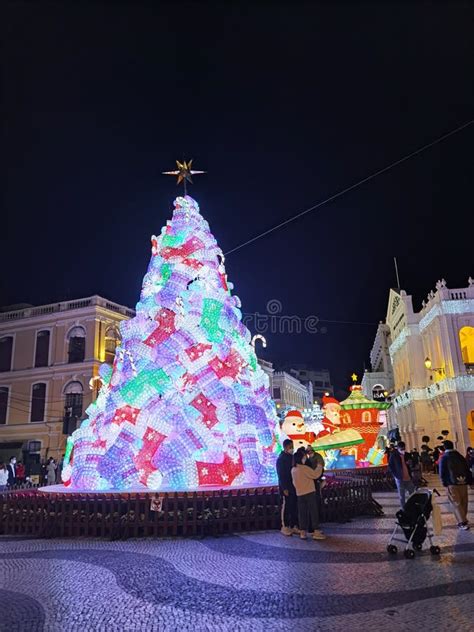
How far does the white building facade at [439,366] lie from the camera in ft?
85.1

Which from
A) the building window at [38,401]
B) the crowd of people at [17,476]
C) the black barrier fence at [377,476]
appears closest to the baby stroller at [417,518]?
the black barrier fence at [377,476]

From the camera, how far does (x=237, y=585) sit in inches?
220

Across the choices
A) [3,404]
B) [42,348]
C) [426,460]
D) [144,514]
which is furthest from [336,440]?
[3,404]

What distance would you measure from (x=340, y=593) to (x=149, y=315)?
803 centimetres

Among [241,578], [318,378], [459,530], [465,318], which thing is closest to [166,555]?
[241,578]

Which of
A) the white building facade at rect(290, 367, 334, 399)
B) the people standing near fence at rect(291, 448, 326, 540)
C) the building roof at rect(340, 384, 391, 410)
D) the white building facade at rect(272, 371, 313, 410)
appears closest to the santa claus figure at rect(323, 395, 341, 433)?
the building roof at rect(340, 384, 391, 410)

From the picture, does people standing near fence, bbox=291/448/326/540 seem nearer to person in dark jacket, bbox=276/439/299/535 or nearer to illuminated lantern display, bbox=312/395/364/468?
person in dark jacket, bbox=276/439/299/535

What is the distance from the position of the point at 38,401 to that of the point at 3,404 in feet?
10.1

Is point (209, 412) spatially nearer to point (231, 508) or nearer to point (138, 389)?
point (138, 389)

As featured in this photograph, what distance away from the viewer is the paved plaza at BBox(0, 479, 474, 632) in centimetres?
451

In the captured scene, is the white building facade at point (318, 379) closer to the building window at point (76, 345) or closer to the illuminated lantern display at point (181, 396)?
the building window at point (76, 345)

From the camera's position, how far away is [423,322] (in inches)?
1257

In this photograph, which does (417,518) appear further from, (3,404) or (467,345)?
(3,404)

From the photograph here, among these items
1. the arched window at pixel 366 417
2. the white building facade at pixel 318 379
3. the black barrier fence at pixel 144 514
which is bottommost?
the black barrier fence at pixel 144 514
